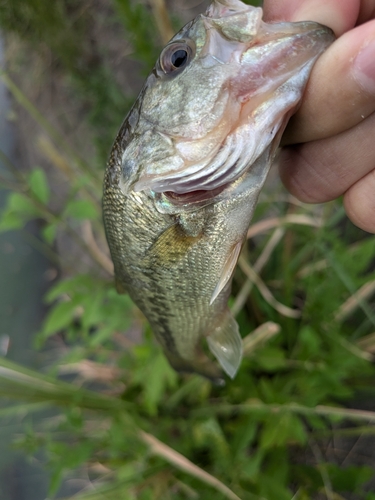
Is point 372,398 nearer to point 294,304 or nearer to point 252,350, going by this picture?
point 294,304

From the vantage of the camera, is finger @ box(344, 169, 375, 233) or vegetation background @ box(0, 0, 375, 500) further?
vegetation background @ box(0, 0, 375, 500)

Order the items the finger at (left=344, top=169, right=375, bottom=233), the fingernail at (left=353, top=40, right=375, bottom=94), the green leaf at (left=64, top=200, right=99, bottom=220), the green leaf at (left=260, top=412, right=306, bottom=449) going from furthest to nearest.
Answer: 1. the green leaf at (left=64, top=200, right=99, bottom=220)
2. the green leaf at (left=260, top=412, right=306, bottom=449)
3. the finger at (left=344, top=169, right=375, bottom=233)
4. the fingernail at (left=353, top=40, right=375, bottom=94)

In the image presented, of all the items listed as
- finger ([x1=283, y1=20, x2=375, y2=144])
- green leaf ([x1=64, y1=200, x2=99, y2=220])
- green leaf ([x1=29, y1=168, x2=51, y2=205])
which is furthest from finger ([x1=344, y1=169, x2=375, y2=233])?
green leaf ([x1=29, y1=168, x2=51, y2=205])

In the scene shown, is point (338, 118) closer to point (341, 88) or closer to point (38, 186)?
point (341, 88)

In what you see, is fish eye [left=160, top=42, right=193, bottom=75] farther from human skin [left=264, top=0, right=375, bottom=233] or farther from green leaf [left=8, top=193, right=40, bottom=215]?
green leaf [left=8, top=193, right=40, bottom=215]

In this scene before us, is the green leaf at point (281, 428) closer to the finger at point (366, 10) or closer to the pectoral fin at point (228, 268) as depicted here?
the pectoral fin at point (228, 268)

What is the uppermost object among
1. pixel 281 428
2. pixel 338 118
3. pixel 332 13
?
pixel 332 13

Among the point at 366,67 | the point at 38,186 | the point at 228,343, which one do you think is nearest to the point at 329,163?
the point at 366,67
